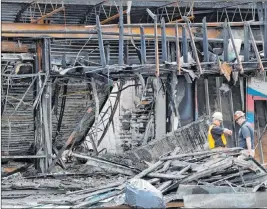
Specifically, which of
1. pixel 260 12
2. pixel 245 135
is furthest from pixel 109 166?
pixel 260 12

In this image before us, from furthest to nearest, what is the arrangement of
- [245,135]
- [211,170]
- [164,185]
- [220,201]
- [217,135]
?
[217,135] → [245,135] → [211,170] → [164,185] → [220,201]

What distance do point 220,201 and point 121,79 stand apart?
6781mm

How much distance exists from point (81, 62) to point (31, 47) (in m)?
1.15

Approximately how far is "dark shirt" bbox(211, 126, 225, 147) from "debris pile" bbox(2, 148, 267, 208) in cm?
73

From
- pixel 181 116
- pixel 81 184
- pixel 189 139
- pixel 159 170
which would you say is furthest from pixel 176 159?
pixel 181 116

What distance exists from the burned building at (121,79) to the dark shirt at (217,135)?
1.95 m

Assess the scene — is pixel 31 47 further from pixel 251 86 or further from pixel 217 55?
pixel 251 86

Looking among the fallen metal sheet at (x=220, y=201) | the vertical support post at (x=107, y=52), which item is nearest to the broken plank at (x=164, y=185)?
the fallen metal sheet at (x=220, y=201)

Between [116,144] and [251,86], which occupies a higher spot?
[251,86]

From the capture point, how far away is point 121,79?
19688 mm

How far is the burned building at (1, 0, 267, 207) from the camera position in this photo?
62.4 feet

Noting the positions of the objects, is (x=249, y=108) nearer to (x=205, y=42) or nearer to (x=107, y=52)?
(x=205, y=42)

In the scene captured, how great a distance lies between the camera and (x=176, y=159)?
1652cm

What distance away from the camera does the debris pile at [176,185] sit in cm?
1390
